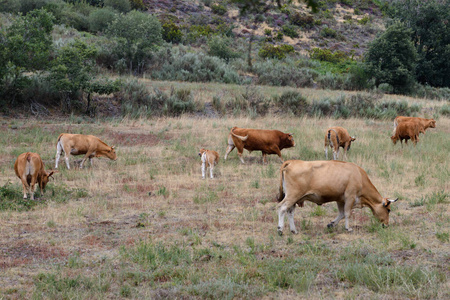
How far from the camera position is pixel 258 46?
47.0 meters

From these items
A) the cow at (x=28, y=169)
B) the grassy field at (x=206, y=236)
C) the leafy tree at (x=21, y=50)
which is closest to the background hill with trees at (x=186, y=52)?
the leafy tree at (x=21, y=50)

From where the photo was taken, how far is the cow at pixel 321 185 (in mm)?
8852

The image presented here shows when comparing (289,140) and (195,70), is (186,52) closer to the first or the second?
(195,70)

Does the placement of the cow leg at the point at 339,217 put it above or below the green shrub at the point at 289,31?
below

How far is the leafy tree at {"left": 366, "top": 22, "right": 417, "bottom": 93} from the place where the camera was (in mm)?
39656

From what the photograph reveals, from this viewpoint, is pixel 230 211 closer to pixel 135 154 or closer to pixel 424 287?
pixel 424 287

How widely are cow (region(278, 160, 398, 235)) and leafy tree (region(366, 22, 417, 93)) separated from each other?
32395mm

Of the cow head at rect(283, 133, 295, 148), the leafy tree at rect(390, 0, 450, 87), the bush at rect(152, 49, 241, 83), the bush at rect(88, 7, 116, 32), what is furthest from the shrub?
the cow head at rect(283, 133, 295, 148)

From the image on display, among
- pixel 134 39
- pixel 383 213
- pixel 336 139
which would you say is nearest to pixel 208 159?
pixel 336 139

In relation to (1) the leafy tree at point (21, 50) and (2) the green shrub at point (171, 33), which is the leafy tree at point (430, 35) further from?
(1) the leafy tree at point (21, 50)

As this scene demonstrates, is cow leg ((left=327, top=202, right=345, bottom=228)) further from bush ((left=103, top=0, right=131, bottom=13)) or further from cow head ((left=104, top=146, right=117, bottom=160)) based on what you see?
bush ((left=103, top=0, right=131, bottom=13))

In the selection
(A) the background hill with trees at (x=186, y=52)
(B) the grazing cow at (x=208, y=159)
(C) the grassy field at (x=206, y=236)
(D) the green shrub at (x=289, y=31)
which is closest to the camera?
(C) the grassy field at (x=206, y=236)

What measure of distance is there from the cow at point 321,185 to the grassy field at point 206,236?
57 centimetres

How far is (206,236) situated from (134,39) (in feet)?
90.7
